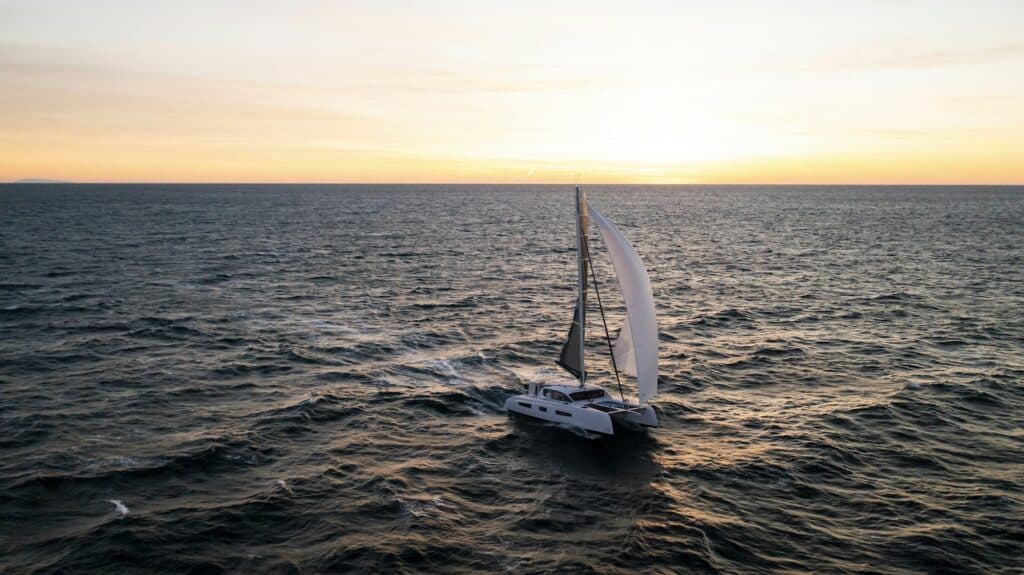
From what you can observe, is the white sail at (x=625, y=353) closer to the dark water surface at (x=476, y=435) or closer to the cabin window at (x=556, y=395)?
the dark water surface at (x=476, y=435)

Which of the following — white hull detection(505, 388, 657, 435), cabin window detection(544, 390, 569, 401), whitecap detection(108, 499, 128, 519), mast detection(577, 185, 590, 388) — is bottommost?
whitecap detection(108, 499, 128, 519)

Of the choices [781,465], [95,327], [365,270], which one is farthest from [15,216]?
[781,465]

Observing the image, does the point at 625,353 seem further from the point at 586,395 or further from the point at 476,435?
the point at 476,435

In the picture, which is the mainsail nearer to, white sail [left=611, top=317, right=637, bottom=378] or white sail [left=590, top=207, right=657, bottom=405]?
white sail [left=590, top=207, right=657, bottom=405]

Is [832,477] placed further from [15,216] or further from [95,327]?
[15,216]

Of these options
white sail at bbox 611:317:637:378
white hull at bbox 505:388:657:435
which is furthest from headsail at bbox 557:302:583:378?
white hull at bbox 505:388:657:435

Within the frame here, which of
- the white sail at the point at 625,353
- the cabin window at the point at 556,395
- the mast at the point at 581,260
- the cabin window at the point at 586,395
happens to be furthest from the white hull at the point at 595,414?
the mast at the point at 581,260
